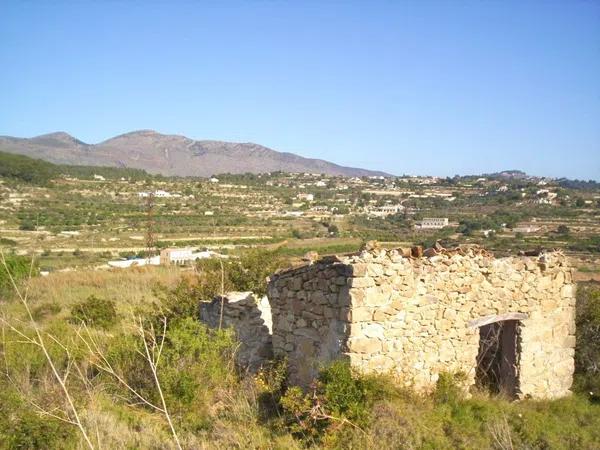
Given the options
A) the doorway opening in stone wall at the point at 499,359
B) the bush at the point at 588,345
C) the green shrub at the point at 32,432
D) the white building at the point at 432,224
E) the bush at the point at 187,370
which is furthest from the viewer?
the white building at the point at 432,224

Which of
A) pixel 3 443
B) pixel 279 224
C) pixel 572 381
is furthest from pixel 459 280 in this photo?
pixel 279 224

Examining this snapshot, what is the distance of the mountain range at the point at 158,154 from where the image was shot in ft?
454

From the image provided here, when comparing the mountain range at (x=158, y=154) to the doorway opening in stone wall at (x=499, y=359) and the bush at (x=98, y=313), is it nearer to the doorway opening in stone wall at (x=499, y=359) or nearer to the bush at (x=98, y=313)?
the bush at (x=98, y=313)

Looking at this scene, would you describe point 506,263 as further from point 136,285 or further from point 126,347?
point 136,285

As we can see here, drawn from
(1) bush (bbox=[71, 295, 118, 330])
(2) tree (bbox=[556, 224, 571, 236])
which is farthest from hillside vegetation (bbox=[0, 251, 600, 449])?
(2) tree (bbox=[556, 224, 571, 236])

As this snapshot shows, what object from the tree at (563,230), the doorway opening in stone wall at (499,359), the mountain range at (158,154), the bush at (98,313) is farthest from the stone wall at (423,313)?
the mountain range at (158,154)

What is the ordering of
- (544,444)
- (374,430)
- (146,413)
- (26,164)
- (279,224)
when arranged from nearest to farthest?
(374,430), (544,444), (146,413), (279,224), (26,164)

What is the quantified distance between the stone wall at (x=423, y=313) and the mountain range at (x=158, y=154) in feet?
430

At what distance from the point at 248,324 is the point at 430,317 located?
2768 mm

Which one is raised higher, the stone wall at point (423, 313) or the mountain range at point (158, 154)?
the mountain range at point (158, 154)

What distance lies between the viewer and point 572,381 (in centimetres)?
802

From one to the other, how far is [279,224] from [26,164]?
27802 millimetres

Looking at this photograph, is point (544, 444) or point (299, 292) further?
point (299, 292)

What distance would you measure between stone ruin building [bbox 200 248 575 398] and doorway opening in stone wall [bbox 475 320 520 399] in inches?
0.6
